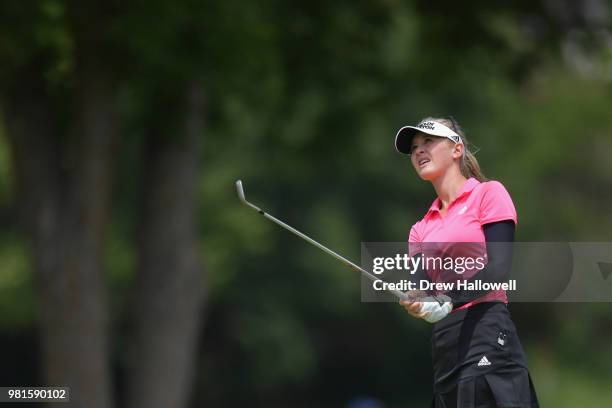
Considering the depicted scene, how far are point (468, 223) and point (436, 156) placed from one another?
0.34 m

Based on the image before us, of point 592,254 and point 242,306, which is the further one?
point 242,306

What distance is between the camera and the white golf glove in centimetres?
498

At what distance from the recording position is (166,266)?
14898 millimetres

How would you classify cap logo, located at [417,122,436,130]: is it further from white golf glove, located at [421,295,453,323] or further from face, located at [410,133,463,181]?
white golf glove, located at [421,295,453,323]

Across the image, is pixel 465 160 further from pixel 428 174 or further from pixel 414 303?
pixel 414 303

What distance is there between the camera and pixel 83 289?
13.5m

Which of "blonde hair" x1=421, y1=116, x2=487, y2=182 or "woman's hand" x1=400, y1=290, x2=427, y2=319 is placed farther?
"blonde hair" x1=421, y1=116, x2=487, y2=182

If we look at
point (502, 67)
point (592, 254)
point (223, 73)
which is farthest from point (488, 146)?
point (592, 254)

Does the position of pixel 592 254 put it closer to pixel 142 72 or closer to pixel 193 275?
pixel 142 72

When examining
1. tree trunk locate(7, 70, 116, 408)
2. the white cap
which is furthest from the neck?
tree trunk locate(7, 70, 116, 408)

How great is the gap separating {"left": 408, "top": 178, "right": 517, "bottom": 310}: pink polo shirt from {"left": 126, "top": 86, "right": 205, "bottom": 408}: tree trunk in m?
9.74

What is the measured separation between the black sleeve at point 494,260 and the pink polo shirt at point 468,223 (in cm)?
2

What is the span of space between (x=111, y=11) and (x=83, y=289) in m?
2.86

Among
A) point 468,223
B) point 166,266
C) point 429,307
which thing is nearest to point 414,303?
point 429,307
